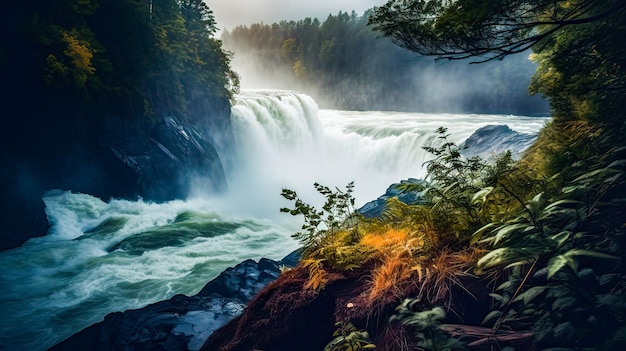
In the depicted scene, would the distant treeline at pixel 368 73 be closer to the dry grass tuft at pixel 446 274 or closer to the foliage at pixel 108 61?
the foliage at pixel 108 61

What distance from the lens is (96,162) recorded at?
641 inches

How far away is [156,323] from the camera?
561cm

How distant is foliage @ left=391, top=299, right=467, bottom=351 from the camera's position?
75.4 inches

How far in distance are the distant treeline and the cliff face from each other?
40.9 m

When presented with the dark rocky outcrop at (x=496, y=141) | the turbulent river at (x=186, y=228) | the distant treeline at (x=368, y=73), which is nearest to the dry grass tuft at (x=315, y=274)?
the turbulent river at (x=186, y=228)

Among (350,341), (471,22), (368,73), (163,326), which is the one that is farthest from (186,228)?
(368,73)

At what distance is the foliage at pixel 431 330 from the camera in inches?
75.4

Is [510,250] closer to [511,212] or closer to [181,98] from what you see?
[511,212]

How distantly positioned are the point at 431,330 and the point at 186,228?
14.2 meters

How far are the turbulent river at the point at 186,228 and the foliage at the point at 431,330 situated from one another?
28.9 feet

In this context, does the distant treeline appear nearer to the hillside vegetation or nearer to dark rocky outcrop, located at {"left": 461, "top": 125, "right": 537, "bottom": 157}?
dark rocky outcrop, located at {"left": 461, "top": 125, "right": 537, "bottom": 157}

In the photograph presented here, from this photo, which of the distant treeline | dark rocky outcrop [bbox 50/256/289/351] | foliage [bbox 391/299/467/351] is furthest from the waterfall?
the distant treeline

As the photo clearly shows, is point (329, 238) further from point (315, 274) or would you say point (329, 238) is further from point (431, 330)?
point (431, 330)

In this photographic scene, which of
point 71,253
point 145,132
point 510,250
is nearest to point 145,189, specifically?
point 145,132
